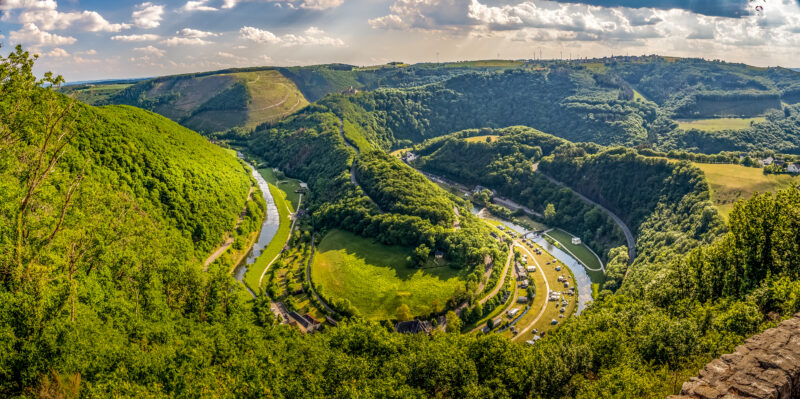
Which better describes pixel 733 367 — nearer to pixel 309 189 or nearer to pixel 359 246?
pixel 359 246

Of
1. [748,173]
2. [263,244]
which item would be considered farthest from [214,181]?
[748,173]

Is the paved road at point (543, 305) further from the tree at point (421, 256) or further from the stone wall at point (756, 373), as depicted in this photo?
the stone wall at point (756, 373)

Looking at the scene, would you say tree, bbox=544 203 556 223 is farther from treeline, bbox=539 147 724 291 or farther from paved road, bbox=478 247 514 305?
paved road, bbox=478 247 514 305

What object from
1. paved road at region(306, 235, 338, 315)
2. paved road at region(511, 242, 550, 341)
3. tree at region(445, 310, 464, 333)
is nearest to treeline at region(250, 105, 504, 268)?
paved road at region(511, 242, 550, 341)

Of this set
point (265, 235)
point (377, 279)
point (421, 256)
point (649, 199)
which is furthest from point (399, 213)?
point (649, 199)

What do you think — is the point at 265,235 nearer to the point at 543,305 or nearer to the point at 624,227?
the point at 543,305

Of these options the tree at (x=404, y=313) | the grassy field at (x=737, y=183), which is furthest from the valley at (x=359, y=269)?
the grassy field at (x=737, y=183)
